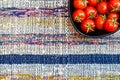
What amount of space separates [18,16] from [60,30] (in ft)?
0.44

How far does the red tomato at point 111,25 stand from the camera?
3.15 ft

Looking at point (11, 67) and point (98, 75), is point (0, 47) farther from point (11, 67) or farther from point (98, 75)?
point (98, 75)

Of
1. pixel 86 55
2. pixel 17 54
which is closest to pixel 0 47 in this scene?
pixel 17 54

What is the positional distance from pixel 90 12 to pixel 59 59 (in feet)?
0.56

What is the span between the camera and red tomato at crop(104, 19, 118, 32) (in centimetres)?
96

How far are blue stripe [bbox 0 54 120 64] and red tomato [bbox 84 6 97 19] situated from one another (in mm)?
126

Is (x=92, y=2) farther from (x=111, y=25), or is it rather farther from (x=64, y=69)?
(x=64, y=69)

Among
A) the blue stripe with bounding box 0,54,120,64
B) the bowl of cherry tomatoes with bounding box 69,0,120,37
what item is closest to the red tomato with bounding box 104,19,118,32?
the bowl of cherry tomatoes with bounding box 69,0,120,37

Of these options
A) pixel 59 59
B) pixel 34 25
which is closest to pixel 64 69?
pixel 59 59

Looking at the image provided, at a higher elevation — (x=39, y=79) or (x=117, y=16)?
(x=117, y=16)

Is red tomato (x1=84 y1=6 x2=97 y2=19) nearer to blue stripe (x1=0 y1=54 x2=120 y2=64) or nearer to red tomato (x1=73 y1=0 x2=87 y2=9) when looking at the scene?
red tomato (x1=73 y1=0 x2=87 y2=9)

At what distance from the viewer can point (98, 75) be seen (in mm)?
1032

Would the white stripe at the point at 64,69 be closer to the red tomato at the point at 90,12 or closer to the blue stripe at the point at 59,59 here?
the blue stripe at the point at 59,59

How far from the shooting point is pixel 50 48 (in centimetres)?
103
